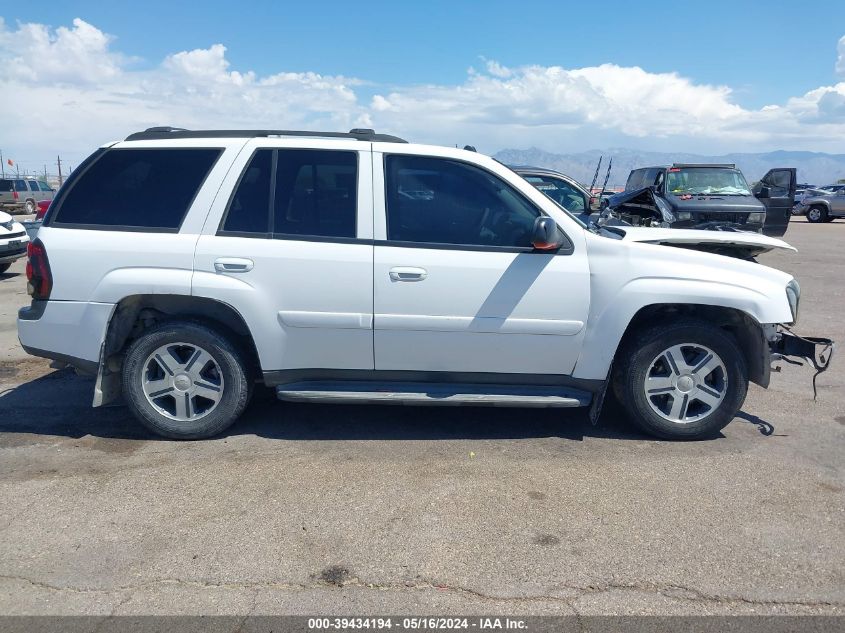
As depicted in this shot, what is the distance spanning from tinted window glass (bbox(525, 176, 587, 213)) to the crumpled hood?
5.98m

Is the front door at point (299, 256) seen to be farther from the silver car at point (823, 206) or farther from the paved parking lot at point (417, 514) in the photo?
the silver car at point (823, 206)

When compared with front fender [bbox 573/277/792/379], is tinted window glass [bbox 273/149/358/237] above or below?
above

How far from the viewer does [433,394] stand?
182 inches

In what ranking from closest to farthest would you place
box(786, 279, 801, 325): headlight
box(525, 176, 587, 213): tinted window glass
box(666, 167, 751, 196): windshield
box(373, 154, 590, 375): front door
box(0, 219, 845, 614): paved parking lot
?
box(0, 219, 845, 614): paved parking lot → box(373, 154, 590, 375): front door → box(786, 279, 801, 325): headlight → box(525, 176, 587, 213): tinted window glass → box(666, 167, 751, 196): windshield

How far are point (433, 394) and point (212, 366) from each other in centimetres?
152

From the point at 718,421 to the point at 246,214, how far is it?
347 centimetres

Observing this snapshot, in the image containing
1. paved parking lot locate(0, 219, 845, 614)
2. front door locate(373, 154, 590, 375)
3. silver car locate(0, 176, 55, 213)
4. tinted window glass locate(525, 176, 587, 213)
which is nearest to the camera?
paved parking lot locate(0, 219, 845, 614)

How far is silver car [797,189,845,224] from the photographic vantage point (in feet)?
96.2

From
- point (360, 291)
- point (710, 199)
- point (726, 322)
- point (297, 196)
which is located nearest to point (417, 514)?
point (360, 291)

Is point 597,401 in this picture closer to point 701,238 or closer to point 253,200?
point 701,238

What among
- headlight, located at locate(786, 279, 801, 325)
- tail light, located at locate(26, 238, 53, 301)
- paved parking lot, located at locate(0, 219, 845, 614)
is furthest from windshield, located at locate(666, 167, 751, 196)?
tail light, located at locate(26, 238, 53, 301)

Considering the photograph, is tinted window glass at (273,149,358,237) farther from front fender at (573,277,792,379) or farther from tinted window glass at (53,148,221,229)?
front fender at (573,277,792,379)

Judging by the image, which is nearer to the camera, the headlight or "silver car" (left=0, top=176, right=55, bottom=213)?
the headlight

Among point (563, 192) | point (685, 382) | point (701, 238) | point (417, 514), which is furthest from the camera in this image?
point (563, 192)
